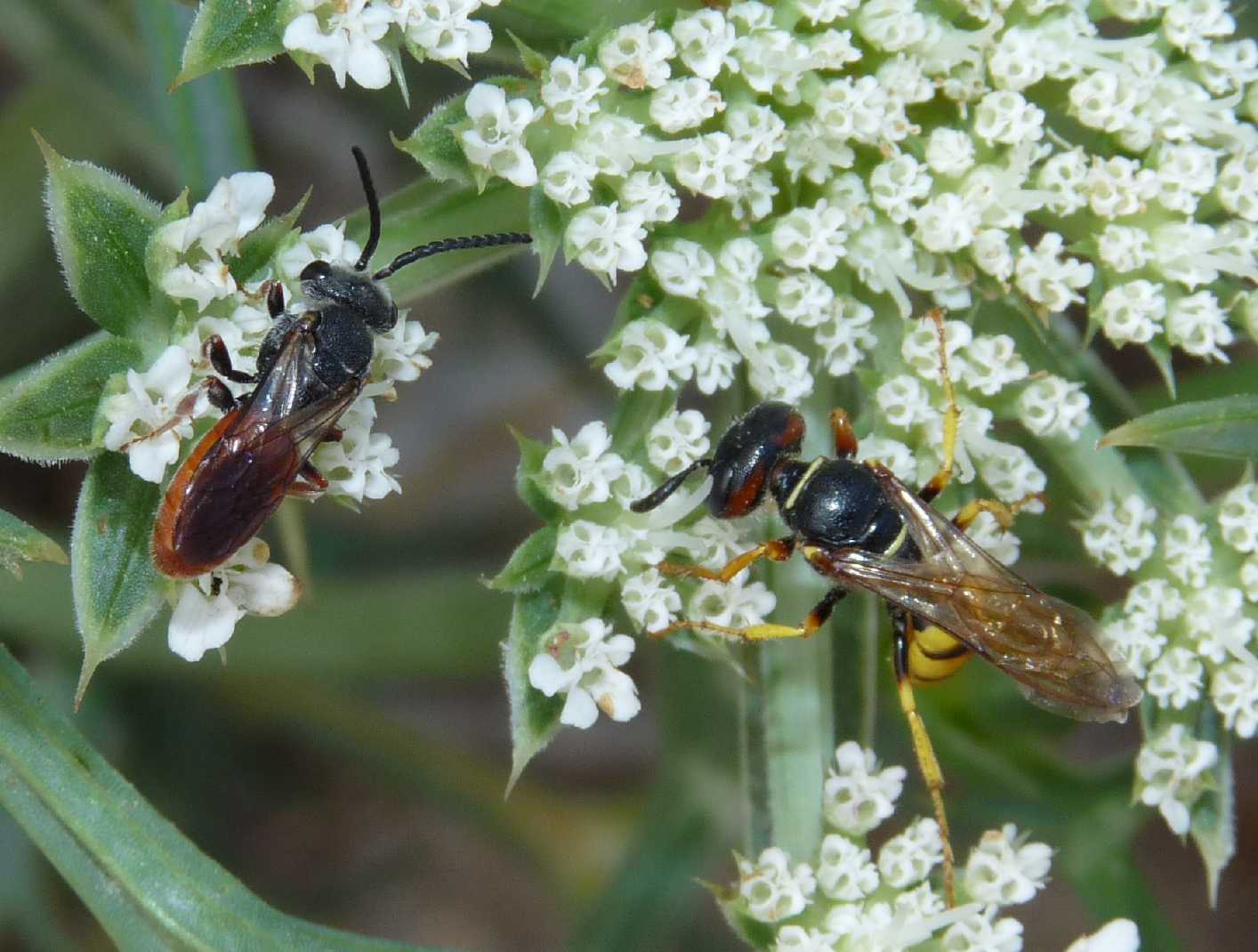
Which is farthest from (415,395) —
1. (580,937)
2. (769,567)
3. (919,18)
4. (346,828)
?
(919,18)

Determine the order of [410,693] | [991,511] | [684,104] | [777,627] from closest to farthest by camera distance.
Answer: [684,104] → [777,627] → [991,511] → [410,693]

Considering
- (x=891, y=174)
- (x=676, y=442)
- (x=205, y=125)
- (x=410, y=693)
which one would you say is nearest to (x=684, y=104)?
(x=891, y=174)

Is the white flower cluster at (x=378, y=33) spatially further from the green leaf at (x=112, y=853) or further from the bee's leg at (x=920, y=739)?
the bee's leg at (x=920, y=739)

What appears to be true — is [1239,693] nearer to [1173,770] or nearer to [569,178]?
[1173,770]

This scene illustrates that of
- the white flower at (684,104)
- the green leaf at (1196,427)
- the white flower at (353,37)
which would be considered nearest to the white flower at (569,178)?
the white flower at (684,104)

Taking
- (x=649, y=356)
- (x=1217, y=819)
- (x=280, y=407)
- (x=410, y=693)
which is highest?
(x=280, y=407)

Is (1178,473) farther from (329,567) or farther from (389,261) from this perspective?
(329,567)

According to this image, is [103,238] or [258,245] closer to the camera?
[103,238]
